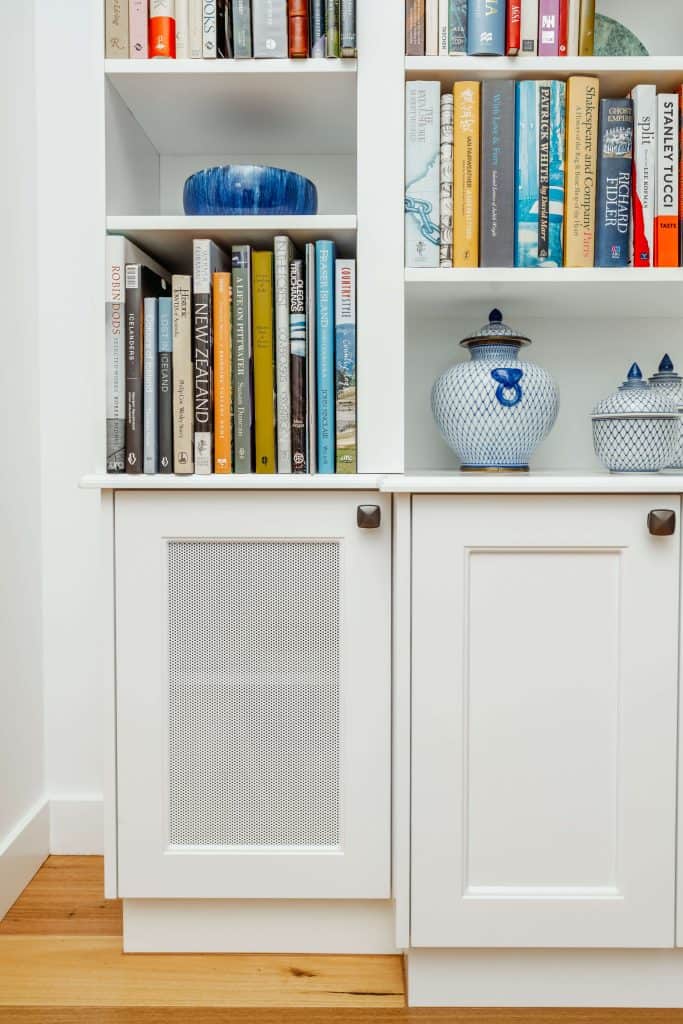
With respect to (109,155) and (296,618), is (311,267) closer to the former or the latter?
(109,155)

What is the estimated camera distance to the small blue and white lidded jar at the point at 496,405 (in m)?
1.17

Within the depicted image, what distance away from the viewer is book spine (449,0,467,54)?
3.67ft

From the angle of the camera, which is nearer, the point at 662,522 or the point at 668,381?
the point at 662,522

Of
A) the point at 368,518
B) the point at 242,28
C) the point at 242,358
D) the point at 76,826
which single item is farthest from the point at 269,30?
the point at 76,826

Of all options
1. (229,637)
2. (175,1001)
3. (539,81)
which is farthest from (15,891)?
(539,81)

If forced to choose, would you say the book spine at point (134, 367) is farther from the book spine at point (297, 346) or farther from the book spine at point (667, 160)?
the book spine at point (667, 160)

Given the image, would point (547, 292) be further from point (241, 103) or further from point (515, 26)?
point (241, 103)

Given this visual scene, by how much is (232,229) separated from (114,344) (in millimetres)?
255

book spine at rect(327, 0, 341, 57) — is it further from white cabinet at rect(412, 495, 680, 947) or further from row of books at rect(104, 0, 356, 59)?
white cabinet at rect(412, 495, 680, 947)

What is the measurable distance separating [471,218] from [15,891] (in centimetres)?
144

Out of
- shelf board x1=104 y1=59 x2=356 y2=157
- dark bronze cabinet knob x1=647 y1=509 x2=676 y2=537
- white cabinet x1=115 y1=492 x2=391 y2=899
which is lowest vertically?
white cabinet x1=115 y1=492 x2=391 y2=899

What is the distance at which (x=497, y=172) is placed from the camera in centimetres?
112

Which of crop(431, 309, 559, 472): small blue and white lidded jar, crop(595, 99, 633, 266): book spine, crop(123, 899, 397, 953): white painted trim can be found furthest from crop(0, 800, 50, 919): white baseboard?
crop(595, 99, 633, 266): book spine

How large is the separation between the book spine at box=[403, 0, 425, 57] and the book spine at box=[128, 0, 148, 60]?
16.0 inches
